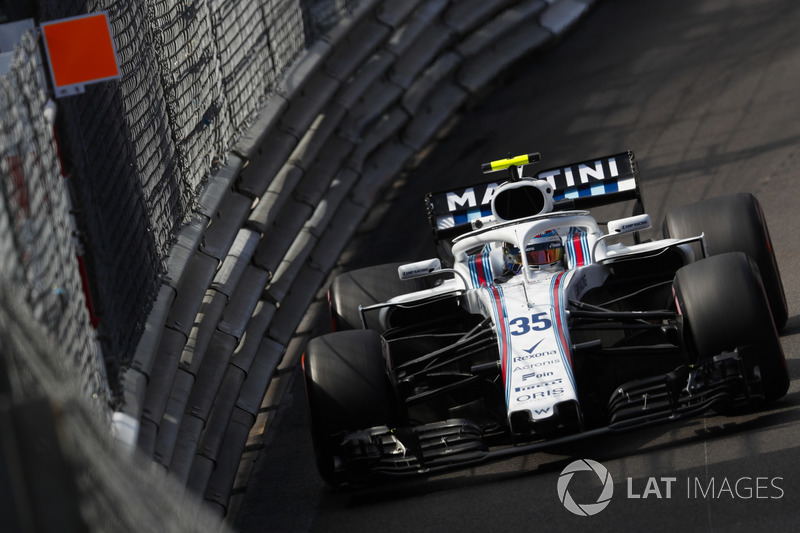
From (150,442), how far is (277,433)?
7.60ft

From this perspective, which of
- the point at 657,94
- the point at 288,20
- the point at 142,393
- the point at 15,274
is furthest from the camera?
the point at 657,94

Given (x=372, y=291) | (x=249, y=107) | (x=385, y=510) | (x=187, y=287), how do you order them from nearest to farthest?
(x=385, y=510), (x=187, y=287), (x=372, y=291), (x=249, y=107)

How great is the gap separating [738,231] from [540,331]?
1.56m

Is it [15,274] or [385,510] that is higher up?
[15,274]

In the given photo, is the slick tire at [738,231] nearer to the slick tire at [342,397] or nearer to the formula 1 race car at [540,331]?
the formula 1 race car at [540,331]

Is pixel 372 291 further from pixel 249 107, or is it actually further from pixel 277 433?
pixel 249 107

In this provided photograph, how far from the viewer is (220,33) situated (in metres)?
8.66

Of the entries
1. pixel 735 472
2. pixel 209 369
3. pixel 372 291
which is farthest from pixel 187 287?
pixel 735 472

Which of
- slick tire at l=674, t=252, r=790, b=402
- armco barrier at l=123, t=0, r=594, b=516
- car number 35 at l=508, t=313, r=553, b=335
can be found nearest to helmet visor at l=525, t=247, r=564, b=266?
car number 35 at l=508, t=313, r=553, b=335

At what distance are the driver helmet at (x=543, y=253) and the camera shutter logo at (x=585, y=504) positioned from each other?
56.3 inches

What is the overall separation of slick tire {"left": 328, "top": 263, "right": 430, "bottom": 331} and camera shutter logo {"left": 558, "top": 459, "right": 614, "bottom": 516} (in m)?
1.81

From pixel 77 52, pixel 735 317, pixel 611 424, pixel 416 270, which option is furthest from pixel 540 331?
pixel 77 52

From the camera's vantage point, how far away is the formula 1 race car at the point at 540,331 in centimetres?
669

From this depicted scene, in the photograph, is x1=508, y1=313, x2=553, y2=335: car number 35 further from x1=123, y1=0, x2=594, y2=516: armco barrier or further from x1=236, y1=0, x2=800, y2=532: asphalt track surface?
x1=123, y1=0, x2=594, y2=516: armco barrier
